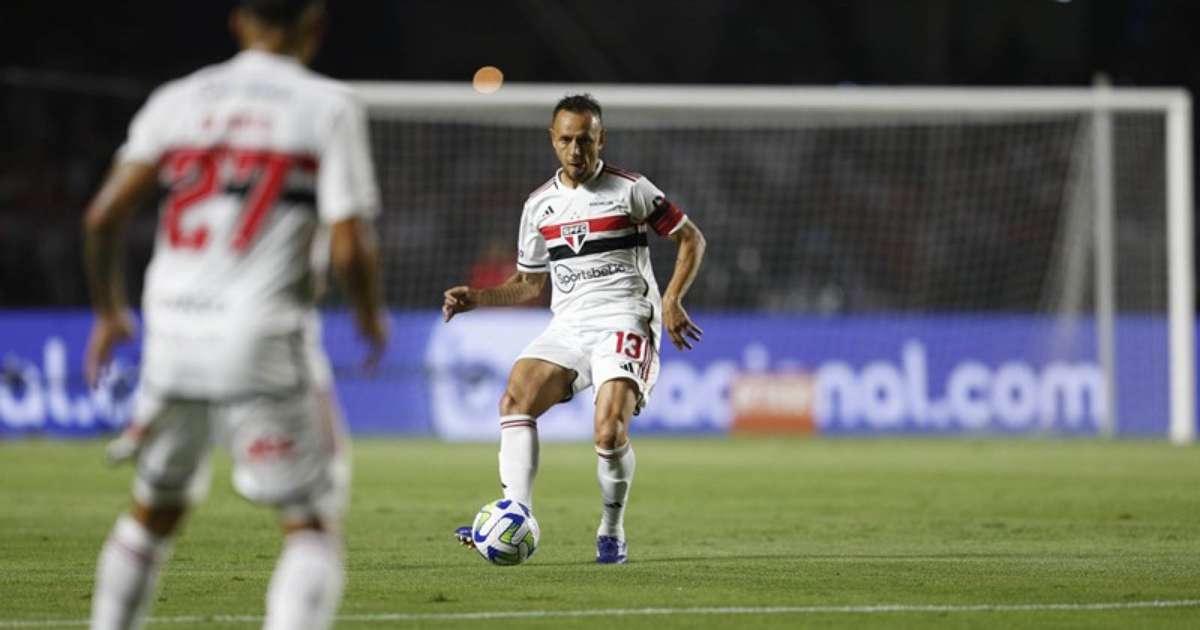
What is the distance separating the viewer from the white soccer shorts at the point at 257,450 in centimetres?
526

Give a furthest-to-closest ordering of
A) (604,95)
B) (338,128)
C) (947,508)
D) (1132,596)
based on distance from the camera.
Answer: (604,95)
(947,508)
(1132,596)
(338,128)

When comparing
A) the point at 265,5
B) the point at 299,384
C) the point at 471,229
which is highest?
the point at 471,229

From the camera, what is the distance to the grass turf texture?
7598 mm

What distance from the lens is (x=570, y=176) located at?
9.77m

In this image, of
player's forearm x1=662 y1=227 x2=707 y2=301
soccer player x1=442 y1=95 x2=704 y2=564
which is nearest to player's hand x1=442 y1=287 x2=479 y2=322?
soccer player x1=442 y1=95 x2=704 y2=564

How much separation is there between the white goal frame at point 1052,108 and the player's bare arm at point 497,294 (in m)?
11.7

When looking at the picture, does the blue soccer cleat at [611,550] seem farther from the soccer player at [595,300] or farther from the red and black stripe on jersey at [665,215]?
the red and black stripe on jersey at [665,215]

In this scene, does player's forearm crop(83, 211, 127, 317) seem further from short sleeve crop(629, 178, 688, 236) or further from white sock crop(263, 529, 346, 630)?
short sleeve crop(629, 178, 688, 236)

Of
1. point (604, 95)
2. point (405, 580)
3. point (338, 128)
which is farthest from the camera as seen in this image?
point (604, 95)

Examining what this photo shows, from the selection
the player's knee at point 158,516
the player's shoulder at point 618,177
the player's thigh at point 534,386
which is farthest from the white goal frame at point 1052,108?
the player's knee at point 158,516

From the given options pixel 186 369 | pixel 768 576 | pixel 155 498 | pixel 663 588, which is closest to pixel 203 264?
pixel 186 369

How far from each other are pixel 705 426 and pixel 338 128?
57.0ft

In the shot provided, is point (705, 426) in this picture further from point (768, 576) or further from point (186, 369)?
point (186, 369)

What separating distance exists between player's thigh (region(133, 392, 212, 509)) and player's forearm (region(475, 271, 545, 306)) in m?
4.15
